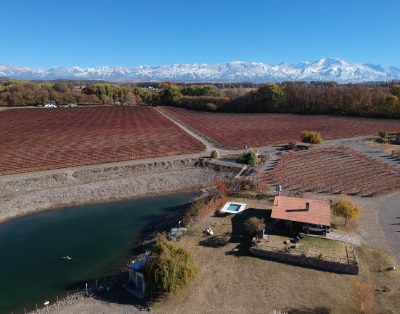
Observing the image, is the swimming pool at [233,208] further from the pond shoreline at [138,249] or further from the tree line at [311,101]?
the tree line at [311,101]

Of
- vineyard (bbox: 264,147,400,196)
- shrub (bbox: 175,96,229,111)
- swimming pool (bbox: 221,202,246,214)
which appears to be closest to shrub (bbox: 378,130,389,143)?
vineyard (bbox: 264,147,400,196)

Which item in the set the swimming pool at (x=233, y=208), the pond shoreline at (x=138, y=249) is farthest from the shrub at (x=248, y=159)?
the swimming pool at (x=233, y=208)

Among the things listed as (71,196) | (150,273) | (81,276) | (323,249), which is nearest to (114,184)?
(71,196)

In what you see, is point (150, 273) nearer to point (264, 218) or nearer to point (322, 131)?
point (264, 218)

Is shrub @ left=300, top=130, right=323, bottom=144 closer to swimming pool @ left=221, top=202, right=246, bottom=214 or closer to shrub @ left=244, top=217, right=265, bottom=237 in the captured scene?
swimming pool @ left=221, top=202, right=246, bottom=214

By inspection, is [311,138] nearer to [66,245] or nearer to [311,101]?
[66,245]

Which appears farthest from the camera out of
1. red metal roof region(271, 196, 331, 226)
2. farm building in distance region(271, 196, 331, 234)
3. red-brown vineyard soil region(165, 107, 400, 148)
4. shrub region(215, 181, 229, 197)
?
red-brown vineyard soil region(165, 107, 400, 148)

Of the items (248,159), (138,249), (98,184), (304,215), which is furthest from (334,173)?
(98,184)
